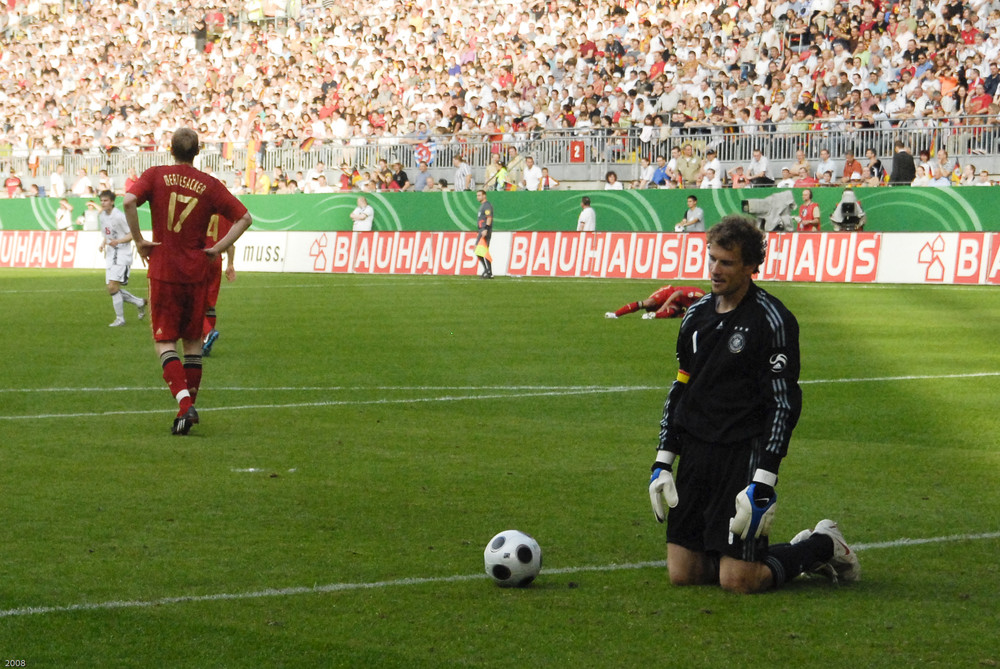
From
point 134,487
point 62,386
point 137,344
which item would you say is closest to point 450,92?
point 137,344

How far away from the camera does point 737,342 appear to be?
615cm

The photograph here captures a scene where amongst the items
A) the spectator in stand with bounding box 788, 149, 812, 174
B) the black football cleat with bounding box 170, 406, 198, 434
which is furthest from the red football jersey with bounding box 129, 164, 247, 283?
the spectator in stand with bounding box 788, 149, 812, 174

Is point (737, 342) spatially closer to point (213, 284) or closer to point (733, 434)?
point (733, 434)

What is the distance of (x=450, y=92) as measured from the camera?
4072 centimetres

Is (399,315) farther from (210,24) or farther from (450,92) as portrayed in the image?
(210,24)

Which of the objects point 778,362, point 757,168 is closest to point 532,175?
point 757,168

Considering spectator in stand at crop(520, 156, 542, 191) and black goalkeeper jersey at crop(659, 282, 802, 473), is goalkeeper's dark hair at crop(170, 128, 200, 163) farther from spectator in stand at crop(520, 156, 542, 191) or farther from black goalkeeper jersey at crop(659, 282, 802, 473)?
spectator in stand at crop(520, 156, 542, 191)

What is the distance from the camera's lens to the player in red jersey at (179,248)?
10.7 meters

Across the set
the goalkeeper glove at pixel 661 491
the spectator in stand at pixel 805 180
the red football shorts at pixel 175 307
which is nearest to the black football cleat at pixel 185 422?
the red football shorts at pixel 175 307

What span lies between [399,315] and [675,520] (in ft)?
50.2

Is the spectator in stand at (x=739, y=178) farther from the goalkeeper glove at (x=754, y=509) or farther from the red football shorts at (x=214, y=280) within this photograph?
the goalkeeper glove at (x=754, y=509)

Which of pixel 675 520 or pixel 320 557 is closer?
pixel 675 520

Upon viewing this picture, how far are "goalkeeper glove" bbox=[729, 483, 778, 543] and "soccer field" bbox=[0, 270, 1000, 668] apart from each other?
13.4 inches

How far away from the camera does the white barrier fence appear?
88.3 ft
